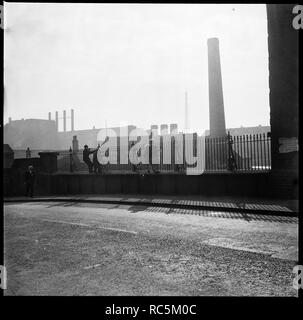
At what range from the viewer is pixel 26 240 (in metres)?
7.24

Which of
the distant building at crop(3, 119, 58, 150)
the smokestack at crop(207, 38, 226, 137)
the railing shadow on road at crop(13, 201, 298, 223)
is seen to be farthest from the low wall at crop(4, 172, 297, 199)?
the distant building at crop(3, 119, 58, 150)

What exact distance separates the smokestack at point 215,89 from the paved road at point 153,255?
58.6 feet

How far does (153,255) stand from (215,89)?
22556mm

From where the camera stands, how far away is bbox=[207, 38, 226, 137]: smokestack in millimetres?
26531

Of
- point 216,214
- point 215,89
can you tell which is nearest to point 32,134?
point 215,89

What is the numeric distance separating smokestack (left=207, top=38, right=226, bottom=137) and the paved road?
58.6ft

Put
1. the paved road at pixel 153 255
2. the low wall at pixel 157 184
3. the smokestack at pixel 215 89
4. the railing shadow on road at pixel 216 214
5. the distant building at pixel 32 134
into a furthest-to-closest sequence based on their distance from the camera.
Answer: the distant building at pixel 32 134 → the smokestack at pixel 215 89 → the low wall at pixel 157 184 → the railing shadow on road at pixel 216 214 → the paved road at pixel 153 255

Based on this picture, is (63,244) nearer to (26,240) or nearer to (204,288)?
(26,240)

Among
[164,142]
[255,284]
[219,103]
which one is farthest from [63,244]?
[219,103]

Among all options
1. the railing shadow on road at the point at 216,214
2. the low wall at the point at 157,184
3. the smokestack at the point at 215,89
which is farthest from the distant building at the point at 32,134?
the railing shadow on road at the point at 216,214

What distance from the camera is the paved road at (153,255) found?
430cm

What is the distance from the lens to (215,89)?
26.6 meters

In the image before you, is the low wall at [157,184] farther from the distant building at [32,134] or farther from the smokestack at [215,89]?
the distant building at [32,134]
